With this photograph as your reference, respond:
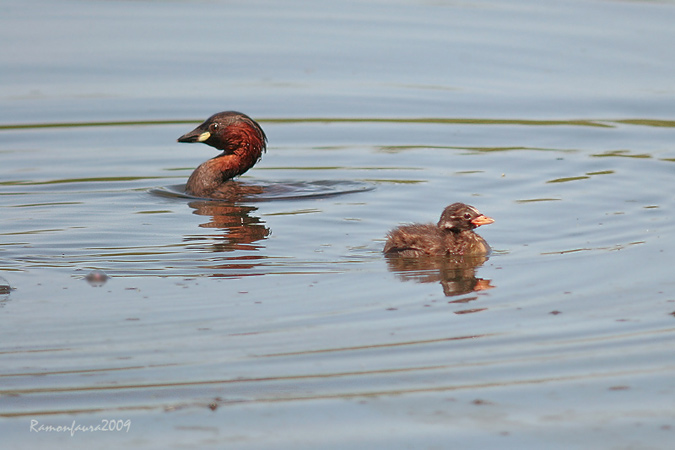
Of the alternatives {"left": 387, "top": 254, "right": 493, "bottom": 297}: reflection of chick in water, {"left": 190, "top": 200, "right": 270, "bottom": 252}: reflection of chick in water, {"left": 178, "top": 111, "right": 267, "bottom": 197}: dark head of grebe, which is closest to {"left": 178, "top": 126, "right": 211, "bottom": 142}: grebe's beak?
{"left": 178, "top": 111, "right": 267, "bottom": 197}: dark head of grebe

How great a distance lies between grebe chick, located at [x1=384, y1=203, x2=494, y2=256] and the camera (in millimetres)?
9508

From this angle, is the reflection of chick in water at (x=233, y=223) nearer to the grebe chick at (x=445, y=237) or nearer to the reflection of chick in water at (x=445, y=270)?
the grebe chick at (x=445, y=237)

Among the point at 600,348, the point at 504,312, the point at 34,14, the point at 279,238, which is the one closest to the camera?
the point at 600,348

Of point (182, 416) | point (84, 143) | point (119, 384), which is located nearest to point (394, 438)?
point (182, 416)

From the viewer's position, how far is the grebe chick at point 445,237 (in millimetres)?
9508

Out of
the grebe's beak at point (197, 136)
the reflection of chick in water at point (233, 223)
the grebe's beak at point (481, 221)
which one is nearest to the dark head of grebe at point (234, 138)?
the grebe's beak at point (197, 136)

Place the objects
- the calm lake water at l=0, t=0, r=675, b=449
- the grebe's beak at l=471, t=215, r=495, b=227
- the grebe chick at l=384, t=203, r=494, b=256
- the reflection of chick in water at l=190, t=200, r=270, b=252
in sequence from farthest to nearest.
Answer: the reflection of chick in water at l=190, t=200, r=270, b=252 → the grebe's beak at l=471, t=215, r=495, b=227 → the grebe chick at l=384, t=203, r=494, b=256 → the calm lake water at l=0, t=0, r=675, b=449

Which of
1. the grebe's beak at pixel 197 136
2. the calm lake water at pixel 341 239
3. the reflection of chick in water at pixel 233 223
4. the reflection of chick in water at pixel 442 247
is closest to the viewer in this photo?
the calm lake water at pixel 341 239

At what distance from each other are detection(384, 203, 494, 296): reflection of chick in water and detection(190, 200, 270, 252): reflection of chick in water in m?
1.27

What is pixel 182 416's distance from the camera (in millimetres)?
6078

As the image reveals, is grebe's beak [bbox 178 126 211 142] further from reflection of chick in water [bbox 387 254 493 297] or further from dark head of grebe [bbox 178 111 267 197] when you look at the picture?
reflection of chick in water [bbox 387 254 493 297]

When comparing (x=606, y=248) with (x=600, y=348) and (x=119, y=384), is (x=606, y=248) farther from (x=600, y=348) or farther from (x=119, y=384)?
(x=119, y=384)

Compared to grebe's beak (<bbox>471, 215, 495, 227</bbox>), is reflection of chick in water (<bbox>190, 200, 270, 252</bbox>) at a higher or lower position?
lower

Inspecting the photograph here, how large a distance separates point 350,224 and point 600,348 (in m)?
4.11
